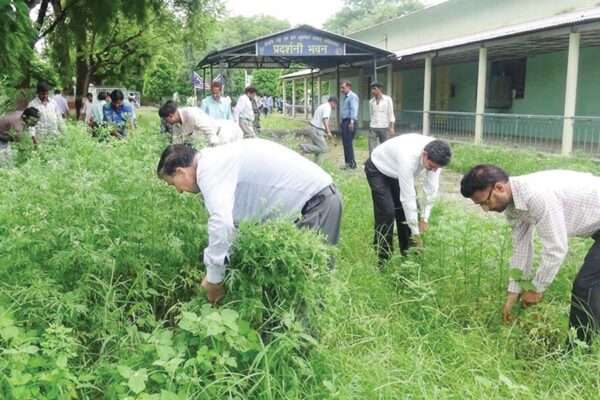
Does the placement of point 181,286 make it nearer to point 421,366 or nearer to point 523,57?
point 421,366

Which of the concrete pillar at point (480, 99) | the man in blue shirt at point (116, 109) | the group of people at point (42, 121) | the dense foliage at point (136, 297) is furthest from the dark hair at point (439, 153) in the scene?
the concrete pillar at point (480, 99)

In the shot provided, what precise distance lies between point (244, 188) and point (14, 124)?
18.0ft

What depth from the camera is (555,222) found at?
3.12m

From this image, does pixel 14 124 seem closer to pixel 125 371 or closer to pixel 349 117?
pixel 125 371

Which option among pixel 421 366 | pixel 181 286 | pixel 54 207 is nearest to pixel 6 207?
pixel 54 207

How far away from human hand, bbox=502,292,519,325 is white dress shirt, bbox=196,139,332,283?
1.37 metres

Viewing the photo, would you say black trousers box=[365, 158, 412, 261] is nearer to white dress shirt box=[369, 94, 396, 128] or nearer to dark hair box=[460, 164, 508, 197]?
dark hair box=[460, 164, 508, 197]

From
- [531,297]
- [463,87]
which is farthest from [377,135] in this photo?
[463,87]

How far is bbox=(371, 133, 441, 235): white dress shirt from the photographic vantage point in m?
4.39

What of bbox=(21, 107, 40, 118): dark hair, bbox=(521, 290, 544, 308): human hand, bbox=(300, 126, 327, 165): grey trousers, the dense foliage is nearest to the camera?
the dense foliage

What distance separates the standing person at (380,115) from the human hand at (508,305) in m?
7.38

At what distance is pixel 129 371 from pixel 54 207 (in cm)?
137

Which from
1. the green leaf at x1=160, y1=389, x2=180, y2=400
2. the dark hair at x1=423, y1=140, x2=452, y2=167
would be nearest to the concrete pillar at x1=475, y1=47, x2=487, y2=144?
Result: the dark hair at x1=423, y1=140, x2=452, y2=167

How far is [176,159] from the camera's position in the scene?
2.92 metres
